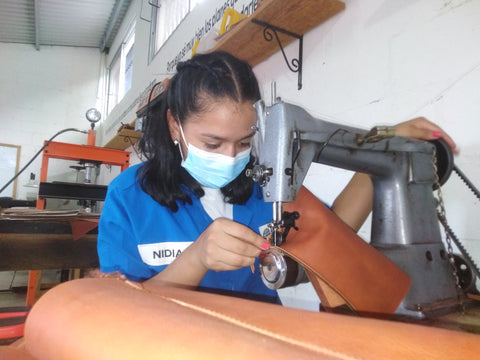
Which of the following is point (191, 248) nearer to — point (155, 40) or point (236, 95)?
point (236, 95)

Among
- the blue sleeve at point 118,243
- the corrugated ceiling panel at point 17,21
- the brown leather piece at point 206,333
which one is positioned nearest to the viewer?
the brown leather piece at point 206,333

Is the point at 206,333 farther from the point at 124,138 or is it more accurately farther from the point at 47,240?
the point at 124,138

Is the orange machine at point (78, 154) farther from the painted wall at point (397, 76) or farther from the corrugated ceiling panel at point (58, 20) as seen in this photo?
the corrugated ceiling panel at point (58, 20)

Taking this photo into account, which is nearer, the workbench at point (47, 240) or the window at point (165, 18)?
the workbench at point (47, 240)

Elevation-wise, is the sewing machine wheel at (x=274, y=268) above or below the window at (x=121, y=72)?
below

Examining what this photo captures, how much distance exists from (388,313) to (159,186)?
71cm

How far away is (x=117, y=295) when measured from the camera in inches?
11.7

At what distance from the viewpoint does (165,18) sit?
3820 millimetres

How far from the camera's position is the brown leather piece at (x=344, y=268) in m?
0.53

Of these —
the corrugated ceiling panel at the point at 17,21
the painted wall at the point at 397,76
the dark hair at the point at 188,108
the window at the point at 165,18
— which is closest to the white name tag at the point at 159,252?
the dark hair at the point at 188,108

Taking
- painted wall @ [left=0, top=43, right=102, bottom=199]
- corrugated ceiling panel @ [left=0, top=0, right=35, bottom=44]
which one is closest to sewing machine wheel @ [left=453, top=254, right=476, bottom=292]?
corrugated ceiling panel @ [left=0, top=0, right=35, bottom=44]

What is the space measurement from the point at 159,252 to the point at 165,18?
3608mm

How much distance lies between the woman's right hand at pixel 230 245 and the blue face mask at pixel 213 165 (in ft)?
1.09

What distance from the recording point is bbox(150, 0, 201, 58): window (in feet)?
10.8
